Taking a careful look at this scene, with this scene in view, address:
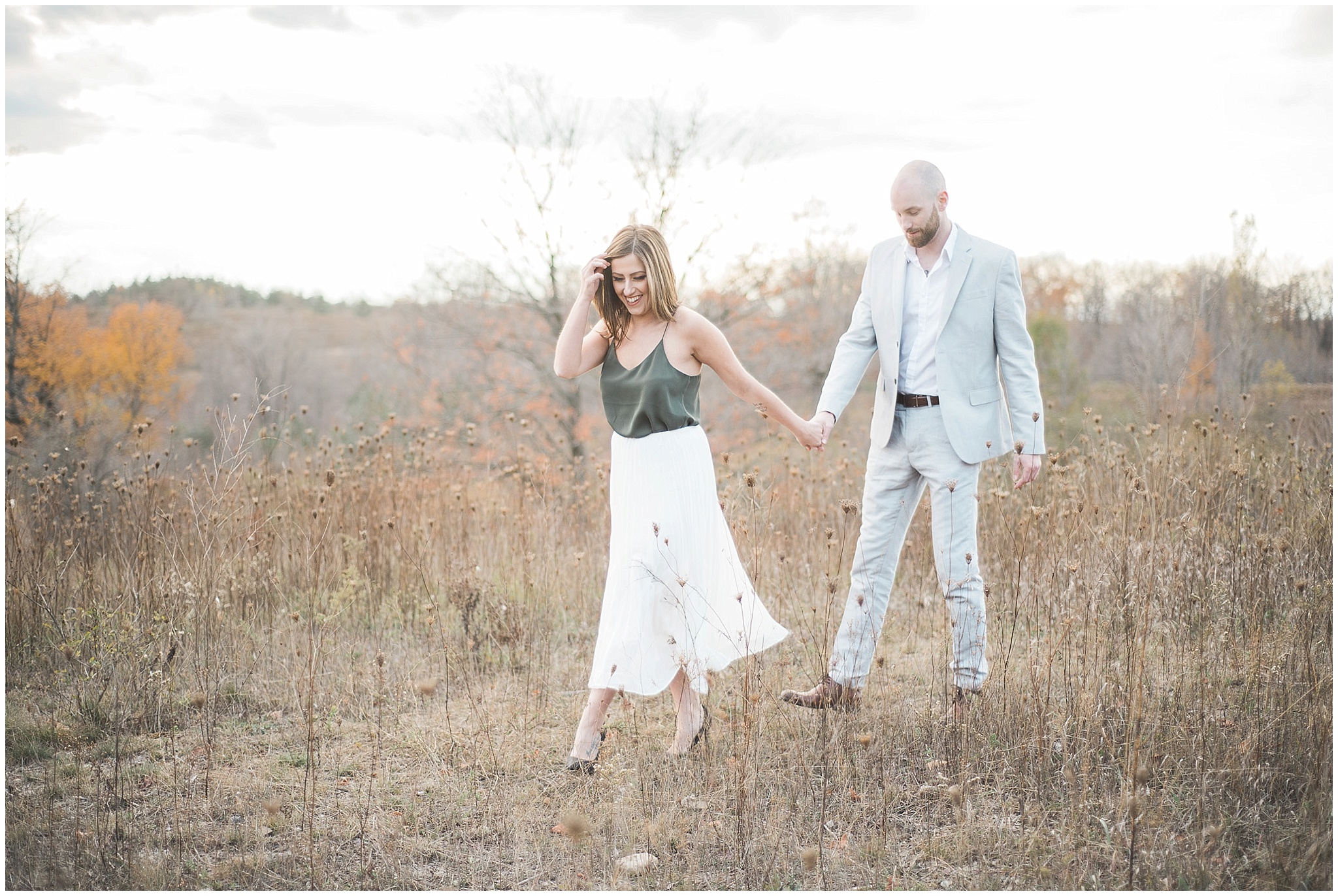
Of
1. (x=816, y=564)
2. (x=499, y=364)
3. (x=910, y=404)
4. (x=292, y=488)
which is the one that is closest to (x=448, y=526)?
(x=292, y=488)

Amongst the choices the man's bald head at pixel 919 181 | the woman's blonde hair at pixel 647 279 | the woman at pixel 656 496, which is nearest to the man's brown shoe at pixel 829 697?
the woman at pixel 656 496

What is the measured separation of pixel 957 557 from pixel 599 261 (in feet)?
6.08

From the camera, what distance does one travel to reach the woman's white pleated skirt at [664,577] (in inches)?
129

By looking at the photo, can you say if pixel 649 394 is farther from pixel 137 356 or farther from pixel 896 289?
pixel 137 356

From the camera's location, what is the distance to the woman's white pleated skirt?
327 cm

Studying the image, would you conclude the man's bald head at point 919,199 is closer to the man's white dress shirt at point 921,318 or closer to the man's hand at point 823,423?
the man's white dress shirt at point 921,318

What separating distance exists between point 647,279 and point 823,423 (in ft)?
3.12

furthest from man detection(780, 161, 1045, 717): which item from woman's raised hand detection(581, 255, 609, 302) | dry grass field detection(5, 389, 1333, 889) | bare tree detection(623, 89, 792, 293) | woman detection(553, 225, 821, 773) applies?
bare tree detection(623, 89, 792, 293)

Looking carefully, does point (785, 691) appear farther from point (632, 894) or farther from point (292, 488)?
point (292, 488)

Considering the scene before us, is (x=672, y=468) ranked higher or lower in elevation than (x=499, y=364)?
lower

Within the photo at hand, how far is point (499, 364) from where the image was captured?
11016 mm

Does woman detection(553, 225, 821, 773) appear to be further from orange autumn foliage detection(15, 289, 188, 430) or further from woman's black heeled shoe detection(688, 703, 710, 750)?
orange autumn foliage detection(15, 289, 188, 430)

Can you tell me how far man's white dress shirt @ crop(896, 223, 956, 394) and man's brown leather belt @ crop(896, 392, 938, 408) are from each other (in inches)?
0.5

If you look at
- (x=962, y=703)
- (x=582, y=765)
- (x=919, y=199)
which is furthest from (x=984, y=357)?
(x=582, y=765)
